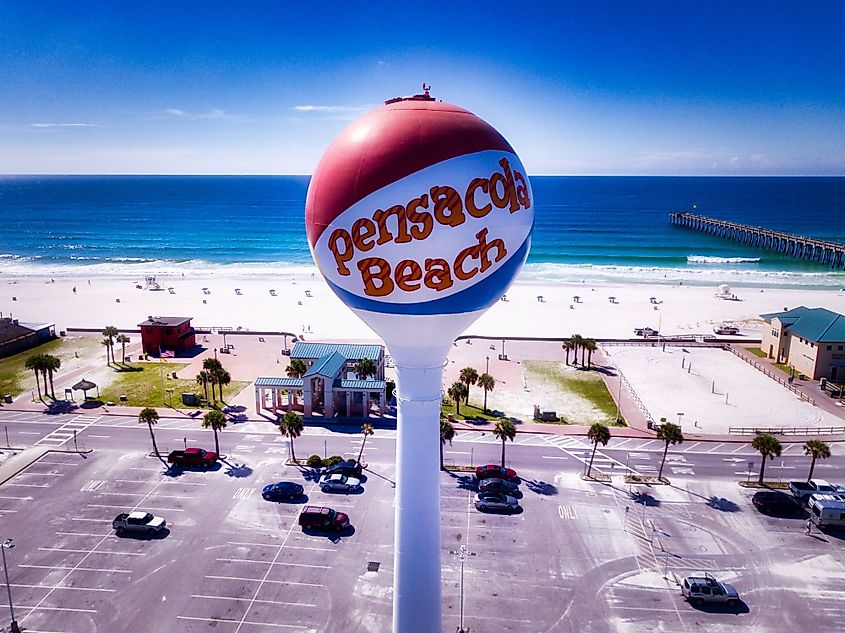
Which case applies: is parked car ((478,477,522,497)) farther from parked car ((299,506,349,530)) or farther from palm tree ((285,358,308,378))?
palm tree ((285,358,308,378))

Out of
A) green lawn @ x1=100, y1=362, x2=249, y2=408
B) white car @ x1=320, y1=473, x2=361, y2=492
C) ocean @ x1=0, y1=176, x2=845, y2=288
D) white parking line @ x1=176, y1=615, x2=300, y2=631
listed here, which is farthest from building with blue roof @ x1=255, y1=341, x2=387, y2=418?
ocean @ x1=0, y1=176, x2=845, y2=288

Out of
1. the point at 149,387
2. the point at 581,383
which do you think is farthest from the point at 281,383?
the point at 581,383

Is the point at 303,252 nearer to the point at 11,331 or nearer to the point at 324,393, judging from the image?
the point at 11,331

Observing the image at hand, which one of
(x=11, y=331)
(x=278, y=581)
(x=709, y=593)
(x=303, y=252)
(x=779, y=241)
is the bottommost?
(x=278, y=581)

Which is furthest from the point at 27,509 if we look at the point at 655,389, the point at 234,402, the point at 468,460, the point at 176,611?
the point at 655,389

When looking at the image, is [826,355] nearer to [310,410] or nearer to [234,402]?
[310,410]

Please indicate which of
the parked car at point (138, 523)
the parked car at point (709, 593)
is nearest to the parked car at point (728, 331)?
the parked car at point (709, 593)
